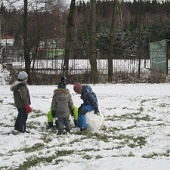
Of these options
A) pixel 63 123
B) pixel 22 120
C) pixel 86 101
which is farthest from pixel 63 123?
pixel 22 120

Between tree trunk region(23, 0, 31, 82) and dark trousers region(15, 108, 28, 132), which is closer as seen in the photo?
dark trousers region(15, 108, 28, 132)

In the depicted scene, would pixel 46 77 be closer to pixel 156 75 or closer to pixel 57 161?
pixel 156 75

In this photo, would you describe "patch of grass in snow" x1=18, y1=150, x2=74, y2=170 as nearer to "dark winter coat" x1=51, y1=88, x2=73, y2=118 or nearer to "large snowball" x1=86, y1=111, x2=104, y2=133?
"dark winter coat" x1=51, y1=88, x2=73, y2=118

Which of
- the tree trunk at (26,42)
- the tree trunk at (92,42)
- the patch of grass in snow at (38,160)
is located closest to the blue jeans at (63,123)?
the patch of grass in snow at (38,160)

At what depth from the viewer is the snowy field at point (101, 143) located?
6.18 m

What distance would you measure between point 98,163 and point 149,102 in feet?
27.9

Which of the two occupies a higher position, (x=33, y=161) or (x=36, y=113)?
(x=36, y=113)

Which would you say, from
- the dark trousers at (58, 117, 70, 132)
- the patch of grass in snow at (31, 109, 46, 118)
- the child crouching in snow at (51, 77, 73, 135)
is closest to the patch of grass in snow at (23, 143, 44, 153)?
the dark trousers at (58, 117, 70, 132)

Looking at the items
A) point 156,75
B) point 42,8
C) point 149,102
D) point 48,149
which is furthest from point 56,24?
point 48,149

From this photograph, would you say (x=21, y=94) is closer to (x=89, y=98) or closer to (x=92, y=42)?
(x=89, y=98)

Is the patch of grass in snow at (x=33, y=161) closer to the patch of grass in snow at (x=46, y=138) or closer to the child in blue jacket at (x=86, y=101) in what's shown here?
the patch of grass in snow at (x=46, y=138)

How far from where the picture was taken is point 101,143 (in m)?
7.91

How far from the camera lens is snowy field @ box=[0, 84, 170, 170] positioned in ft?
20.3

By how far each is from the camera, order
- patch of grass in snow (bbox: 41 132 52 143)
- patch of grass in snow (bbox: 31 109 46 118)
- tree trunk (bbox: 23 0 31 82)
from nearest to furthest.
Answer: patch of grass in snow (bbox: 41 132 52 143), patch of grass in snow (bbox: 31 109 46 118), tree trunk (bbox: 23 0 31 82)
